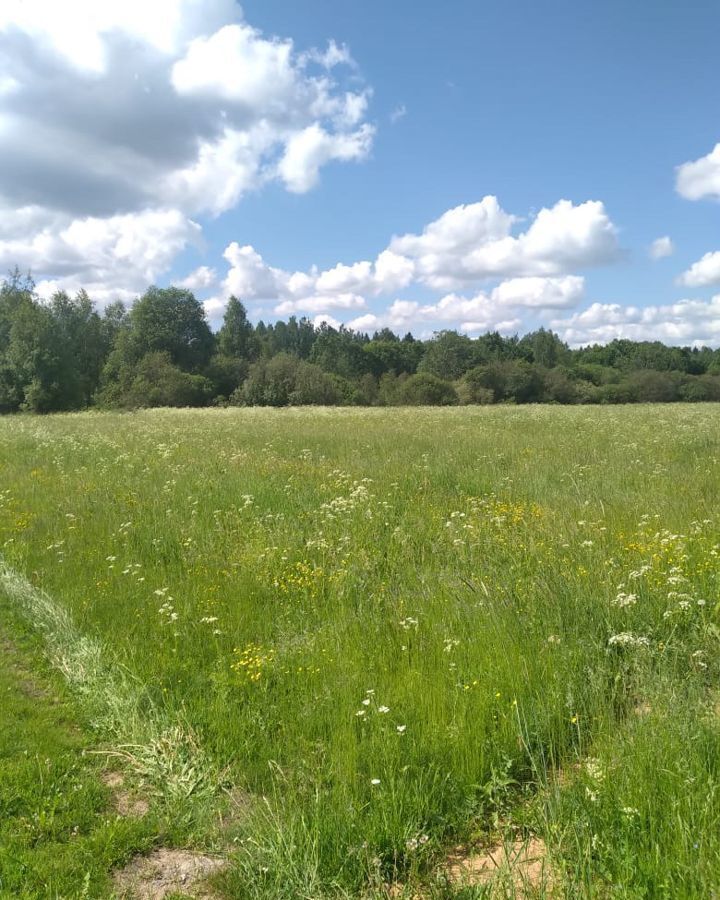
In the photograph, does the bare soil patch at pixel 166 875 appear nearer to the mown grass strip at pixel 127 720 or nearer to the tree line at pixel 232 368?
the mown grass strip at pixel 127 720

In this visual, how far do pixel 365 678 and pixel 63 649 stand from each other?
2906mm

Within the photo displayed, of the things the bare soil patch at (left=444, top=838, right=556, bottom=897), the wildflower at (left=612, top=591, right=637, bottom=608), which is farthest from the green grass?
the wildflower at (left=612, top=591, right=637, bottom=608)

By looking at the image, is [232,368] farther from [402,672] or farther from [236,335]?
[402,672]

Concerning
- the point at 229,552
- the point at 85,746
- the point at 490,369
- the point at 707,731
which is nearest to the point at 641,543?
the point at 707,731

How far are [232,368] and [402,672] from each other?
233ft

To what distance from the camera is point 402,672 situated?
4418 millimetres

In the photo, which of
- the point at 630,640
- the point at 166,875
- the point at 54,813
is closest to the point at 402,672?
the point at 630,640

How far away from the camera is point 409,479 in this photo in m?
11.0

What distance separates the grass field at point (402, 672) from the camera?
9.43ft

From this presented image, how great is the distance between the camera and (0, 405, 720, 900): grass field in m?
2.88

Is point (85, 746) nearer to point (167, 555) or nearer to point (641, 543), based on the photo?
point (167, 555)

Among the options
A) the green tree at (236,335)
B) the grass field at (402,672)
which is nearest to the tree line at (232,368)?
the green tree at (236,335)

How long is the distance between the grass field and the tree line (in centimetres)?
4627

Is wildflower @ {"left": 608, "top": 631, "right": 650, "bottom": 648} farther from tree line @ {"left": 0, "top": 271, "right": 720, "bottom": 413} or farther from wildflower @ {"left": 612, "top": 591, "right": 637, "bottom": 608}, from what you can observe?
tree line @ {"left": 0, "top": 271, "right": 720, "bottom": 413}
